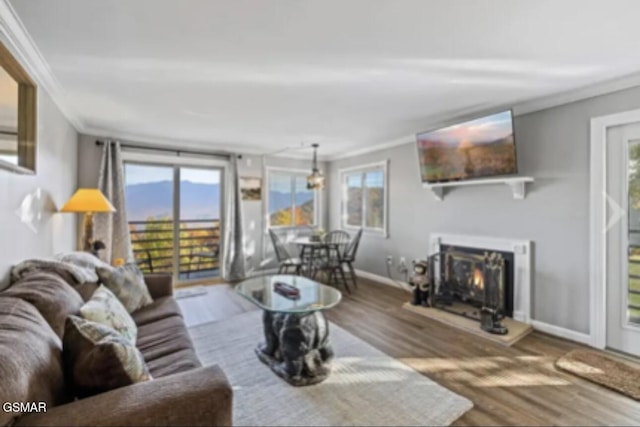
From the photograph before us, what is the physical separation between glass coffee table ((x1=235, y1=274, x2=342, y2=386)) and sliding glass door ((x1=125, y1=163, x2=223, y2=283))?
271 centimetres

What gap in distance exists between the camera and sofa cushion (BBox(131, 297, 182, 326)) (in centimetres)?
225

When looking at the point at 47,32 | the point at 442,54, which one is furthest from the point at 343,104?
the point at 47,32

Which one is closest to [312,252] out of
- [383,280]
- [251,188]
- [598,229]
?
[383,280]

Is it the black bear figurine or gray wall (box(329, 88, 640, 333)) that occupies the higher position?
gray wall (box(329, 88, 640, 333))

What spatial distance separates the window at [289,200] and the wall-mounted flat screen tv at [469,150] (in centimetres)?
275

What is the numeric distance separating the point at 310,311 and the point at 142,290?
55.3 inches

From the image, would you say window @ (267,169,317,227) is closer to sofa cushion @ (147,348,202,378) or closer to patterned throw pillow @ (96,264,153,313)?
patterned throw pillow @ (96,264,153,313)

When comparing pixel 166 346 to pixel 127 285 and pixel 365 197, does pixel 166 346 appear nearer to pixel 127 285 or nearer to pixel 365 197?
pixel 127 285

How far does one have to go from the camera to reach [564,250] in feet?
9.77

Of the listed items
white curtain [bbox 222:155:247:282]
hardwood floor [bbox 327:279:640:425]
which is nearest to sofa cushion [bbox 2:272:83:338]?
hardwood floor [bbox 327:279:640:425]

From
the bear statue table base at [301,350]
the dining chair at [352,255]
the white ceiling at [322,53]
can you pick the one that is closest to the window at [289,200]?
the dining chair at [352,255]

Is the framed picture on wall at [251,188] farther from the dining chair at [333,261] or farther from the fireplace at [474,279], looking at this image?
the fireplace at [474,279]

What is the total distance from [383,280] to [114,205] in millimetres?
4183

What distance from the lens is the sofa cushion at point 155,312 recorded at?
2.25 metres
